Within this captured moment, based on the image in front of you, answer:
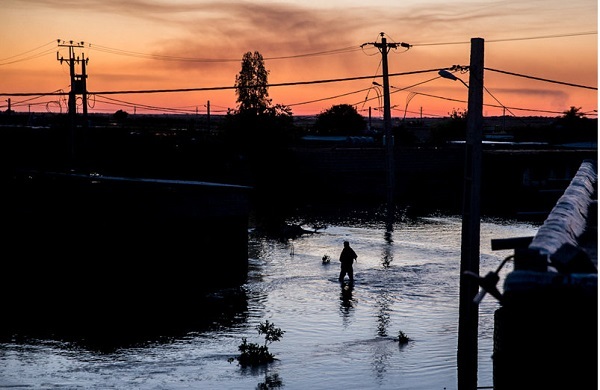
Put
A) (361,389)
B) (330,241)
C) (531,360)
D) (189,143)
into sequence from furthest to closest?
(189,143) → (330,241) → (361,389) → (531,360)

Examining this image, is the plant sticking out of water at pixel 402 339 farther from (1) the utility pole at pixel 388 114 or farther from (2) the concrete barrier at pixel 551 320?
(1) the utility pole at pixel 388 114

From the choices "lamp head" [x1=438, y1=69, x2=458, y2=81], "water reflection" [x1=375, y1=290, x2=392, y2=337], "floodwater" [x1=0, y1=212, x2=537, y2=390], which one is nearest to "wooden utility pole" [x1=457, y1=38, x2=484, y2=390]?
"lamp head" [x1=438, y1=69, x2=458, y2=81]

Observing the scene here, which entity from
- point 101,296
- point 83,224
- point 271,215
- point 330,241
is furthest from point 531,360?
point 271,215

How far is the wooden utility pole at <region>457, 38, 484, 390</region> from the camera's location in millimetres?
14719

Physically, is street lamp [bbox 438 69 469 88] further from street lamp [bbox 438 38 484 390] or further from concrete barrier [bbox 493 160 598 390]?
concrete barrier [bbox 493 160 598 390]

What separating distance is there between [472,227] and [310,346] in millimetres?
6359

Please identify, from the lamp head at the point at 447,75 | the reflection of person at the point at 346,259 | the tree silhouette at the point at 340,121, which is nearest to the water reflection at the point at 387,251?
the reflection of person at the point at 346,259

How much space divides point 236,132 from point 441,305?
54.9 meters

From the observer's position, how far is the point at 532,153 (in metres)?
69.7

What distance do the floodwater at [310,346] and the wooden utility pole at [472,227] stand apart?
5.94 ft

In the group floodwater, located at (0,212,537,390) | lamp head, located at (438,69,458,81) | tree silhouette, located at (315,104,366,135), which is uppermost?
tree silhouette, located at (315,104,366,135)

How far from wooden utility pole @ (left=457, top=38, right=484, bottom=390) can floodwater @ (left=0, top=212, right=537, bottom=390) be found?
1811mm

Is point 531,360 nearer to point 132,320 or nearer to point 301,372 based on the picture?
point 301,372

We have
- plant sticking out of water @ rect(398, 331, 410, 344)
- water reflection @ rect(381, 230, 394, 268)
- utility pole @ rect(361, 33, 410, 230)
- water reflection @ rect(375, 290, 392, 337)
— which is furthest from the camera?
utility pole @ rect(361, 33, 410, 230)
